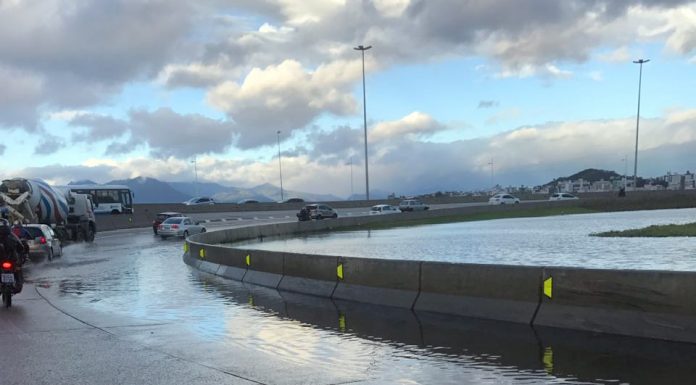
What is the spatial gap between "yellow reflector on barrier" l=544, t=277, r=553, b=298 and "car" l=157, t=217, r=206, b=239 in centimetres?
3671

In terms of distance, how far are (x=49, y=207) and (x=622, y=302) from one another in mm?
36516

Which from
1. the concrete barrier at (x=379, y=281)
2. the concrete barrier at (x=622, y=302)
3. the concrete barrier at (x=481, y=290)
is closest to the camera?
the concrete barrier at (x=622, y=302)

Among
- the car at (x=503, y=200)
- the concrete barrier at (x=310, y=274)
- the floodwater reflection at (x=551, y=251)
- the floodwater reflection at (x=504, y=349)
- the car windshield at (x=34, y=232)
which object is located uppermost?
the car at (x=503, y=200)

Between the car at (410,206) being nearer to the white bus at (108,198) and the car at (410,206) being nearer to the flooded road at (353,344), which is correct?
the white bus at (108,198)

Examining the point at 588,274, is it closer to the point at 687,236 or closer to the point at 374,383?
the point at 374,383

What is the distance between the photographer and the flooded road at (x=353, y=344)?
22.5 feet

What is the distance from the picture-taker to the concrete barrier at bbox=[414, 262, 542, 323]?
959 centimetres

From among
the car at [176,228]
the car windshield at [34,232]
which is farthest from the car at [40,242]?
the car at [176,228]

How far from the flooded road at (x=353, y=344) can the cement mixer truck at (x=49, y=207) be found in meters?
23.6

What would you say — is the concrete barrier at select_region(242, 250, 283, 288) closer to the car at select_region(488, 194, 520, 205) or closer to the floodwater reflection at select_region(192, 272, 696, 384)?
the floodwater reflection at select_region(192, 272, 696, 384)

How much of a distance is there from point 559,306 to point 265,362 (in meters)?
4.23

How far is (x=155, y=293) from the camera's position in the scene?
1448 cm

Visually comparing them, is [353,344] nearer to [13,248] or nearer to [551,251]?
[13,248]

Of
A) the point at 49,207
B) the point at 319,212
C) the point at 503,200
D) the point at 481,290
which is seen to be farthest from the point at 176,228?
the point at 503,200
